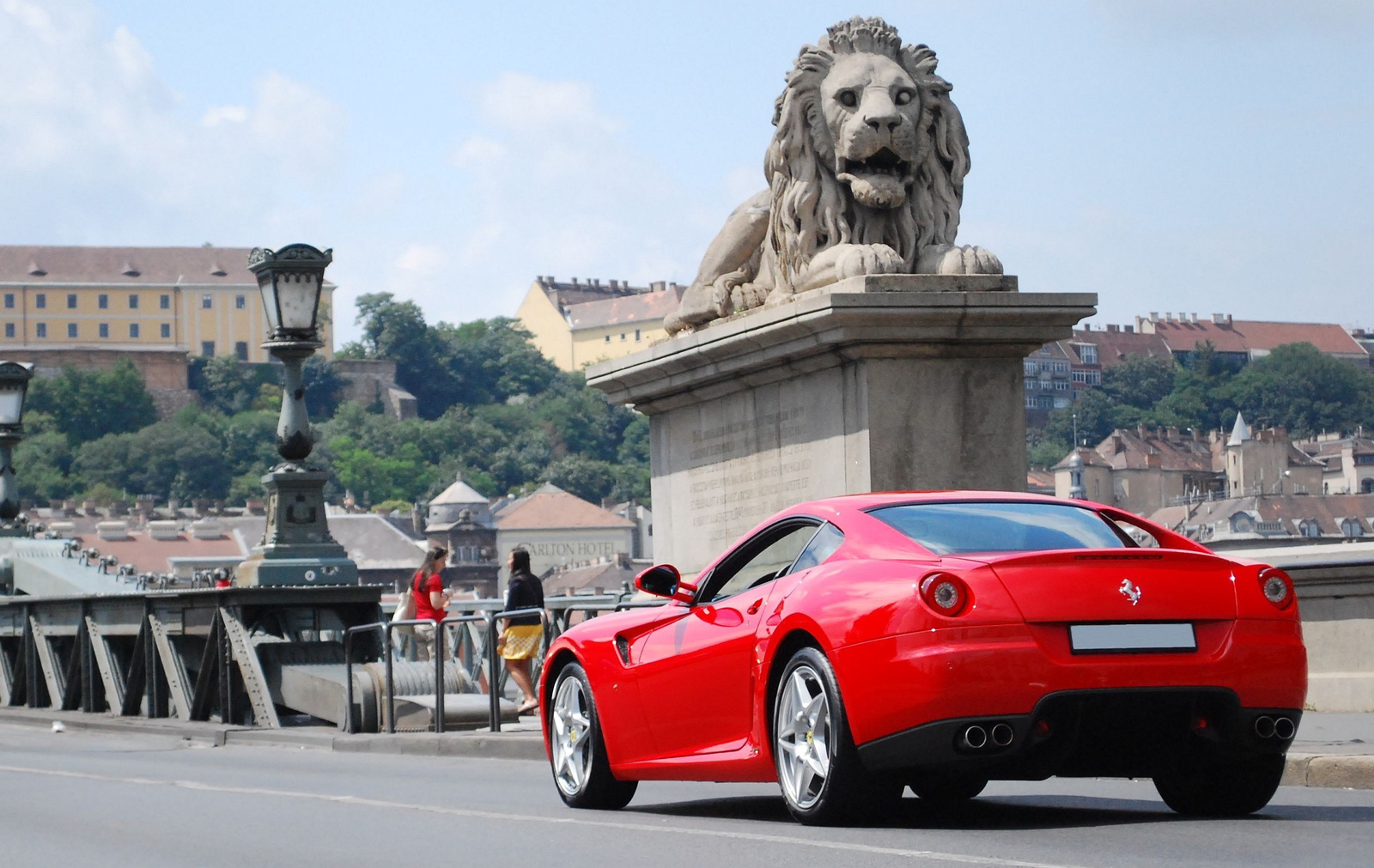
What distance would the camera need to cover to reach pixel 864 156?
14.4 meters

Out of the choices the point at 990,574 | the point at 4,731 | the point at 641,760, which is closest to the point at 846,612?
the point at 990,574

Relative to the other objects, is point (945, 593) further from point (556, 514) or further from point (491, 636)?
point (556, 514)

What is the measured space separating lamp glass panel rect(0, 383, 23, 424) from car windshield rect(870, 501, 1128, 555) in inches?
825

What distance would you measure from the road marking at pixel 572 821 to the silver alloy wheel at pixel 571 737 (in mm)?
347

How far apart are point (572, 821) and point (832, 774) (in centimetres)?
168

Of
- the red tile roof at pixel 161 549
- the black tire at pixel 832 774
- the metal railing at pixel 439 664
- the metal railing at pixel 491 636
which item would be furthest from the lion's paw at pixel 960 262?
the red tile roof at pixel 161 549

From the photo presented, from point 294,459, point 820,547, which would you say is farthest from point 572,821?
point 294,459

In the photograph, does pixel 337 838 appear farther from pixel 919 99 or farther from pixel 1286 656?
pixel 919 99

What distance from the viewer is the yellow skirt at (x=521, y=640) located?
1642cm

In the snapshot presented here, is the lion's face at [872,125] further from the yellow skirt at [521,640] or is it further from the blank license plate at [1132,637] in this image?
the blank license plate at [1132,637]

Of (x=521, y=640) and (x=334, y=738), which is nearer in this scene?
(x=521, y=640)

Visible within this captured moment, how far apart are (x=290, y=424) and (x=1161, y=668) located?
1158cm

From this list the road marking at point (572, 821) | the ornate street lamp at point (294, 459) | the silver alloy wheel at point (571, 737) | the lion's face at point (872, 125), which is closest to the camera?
the road marking at point (572, 821)

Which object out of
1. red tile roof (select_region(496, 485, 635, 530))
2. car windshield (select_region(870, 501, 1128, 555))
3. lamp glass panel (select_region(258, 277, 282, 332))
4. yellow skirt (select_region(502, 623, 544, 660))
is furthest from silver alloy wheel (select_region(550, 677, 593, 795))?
red tile roof (select_region(496, 485, 635, 530))
